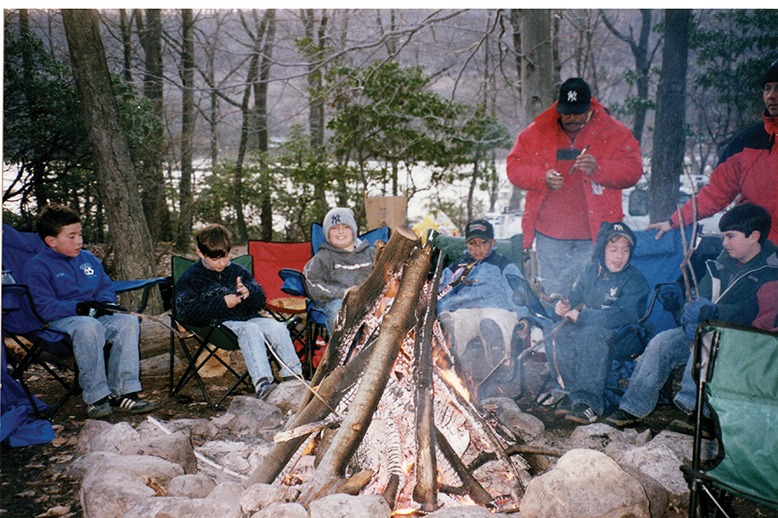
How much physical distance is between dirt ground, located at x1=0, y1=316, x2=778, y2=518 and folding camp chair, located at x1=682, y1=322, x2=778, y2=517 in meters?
0.24

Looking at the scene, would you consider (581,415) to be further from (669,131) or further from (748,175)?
(669,131)

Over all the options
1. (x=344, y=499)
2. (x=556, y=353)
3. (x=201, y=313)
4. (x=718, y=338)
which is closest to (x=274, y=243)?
(x=201, y=313)

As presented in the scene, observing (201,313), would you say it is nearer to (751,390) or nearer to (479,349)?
(479,349)

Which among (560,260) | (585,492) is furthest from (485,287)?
(585,492)

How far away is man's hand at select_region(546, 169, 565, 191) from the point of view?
356 cm

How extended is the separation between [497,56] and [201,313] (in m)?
2.87

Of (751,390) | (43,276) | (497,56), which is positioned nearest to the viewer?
(751,390)

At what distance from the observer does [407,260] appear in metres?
2.30

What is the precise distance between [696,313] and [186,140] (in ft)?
11.9

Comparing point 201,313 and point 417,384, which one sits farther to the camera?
point 201,313

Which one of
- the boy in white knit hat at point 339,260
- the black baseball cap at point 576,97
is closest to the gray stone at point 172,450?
the boy in white knit hat at point 339,260

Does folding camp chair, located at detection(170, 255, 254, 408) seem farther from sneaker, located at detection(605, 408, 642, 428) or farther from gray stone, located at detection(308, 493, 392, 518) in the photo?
sneaker, located at detection(605, 408, 642, 428)

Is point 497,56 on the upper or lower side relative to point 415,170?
upper

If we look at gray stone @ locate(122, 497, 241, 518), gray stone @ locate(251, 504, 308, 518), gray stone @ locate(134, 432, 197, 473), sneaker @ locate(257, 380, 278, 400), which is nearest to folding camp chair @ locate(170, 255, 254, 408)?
sneaker @ locate(257, 380, 278, 400)
